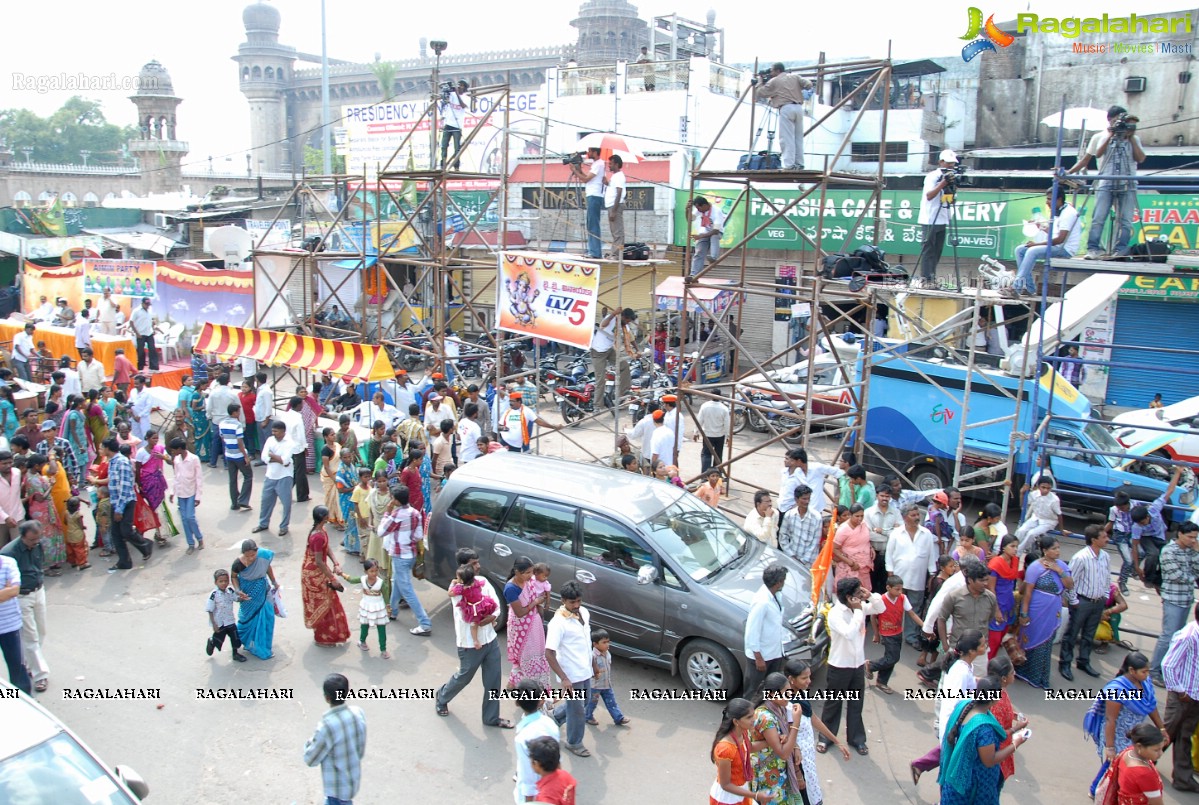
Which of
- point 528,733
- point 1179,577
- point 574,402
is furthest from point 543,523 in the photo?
point 574,402

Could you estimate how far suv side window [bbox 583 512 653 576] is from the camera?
7.25m

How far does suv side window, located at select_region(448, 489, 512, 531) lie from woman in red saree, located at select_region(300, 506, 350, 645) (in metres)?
1.20

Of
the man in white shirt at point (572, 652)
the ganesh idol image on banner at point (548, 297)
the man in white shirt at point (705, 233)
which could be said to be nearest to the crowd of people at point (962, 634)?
the man in white shirt at point (572, 652)

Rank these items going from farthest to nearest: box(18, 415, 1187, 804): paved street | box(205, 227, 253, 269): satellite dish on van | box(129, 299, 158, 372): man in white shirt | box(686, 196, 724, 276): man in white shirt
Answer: box(205, 227, 253, 269): satellite dish on van → box(129, 299, 158, 372): man in white shirt → box(686, 196, 724, 276): man in white shirt → box(18, 415, 1187, 804): paved street

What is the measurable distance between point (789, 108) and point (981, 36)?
2122 cm

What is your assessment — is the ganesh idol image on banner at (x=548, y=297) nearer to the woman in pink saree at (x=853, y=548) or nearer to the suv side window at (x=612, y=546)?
the suv side window at (x=612, y=546)

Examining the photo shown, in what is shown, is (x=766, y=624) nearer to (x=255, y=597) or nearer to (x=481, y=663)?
(x=481, y=663)

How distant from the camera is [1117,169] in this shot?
9039 millimetres

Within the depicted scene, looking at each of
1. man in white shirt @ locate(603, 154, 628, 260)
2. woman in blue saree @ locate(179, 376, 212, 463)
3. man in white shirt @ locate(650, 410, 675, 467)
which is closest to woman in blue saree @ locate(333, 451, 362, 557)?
man in white shirt @ locate(650, 410, 675, 467)

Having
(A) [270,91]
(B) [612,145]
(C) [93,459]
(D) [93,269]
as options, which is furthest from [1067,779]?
(A) [270,91]

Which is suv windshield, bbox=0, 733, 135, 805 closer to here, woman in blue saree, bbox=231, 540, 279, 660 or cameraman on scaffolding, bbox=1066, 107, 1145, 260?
woman in blue saree, bbox=231, 540, 279, 660

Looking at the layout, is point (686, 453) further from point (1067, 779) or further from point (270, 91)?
point (270, 91)

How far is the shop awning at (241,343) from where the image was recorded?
1307 cm

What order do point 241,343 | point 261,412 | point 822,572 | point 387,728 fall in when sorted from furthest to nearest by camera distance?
point 241,343 < point 261,412 < point 822,572 < point 387,728
